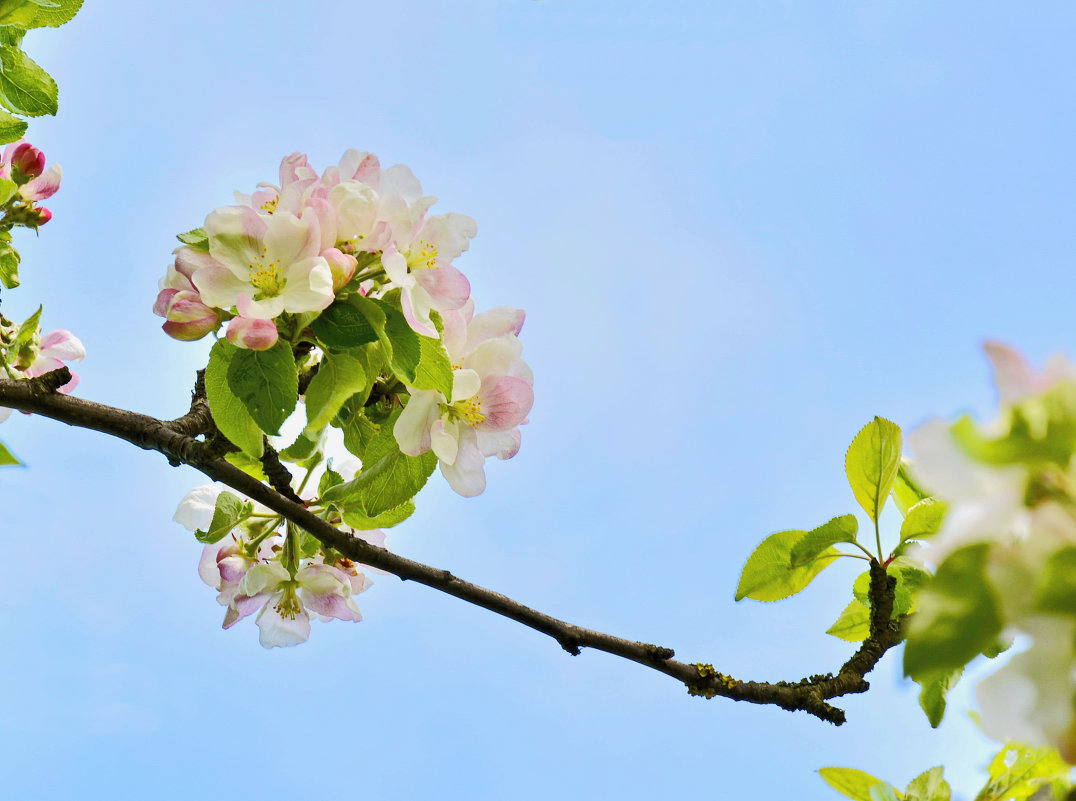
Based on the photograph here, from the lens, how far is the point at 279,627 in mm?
1408

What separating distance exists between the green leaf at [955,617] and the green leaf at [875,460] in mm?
802

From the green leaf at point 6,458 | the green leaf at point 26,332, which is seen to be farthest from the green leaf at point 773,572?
the green leaf at point 26,332

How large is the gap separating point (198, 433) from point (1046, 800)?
3.40 ft

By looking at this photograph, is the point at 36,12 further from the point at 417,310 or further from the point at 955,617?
the point at 955,617

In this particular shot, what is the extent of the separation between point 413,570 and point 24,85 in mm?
1038

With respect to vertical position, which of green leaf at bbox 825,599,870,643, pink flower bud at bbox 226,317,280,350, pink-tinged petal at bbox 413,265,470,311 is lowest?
green leaf at bbox 825,599,870,643

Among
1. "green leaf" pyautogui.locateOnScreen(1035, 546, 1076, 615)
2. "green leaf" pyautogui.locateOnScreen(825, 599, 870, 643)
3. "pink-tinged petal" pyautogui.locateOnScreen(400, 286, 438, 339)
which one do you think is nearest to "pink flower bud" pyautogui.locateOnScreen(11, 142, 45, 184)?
"pink-tinged petal" pyautogui.locateOnScreen(400, 286, 438, 339)

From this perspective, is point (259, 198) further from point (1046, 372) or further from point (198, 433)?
point (1046, 372)

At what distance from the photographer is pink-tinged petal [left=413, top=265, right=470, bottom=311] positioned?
1.08m

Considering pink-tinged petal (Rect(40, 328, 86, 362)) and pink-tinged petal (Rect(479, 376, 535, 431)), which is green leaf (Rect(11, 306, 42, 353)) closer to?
pink-tinged petal (Rect(40, 328, 86, 362))

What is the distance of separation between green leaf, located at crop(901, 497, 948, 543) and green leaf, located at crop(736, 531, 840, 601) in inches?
4.5

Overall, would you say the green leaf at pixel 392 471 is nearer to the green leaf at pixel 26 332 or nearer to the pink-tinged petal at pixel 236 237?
the pink-tinged petal at pixel 236 237

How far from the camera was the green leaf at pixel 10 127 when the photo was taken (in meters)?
1.38

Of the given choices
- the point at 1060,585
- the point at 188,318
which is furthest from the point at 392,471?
the point at 1060,585
